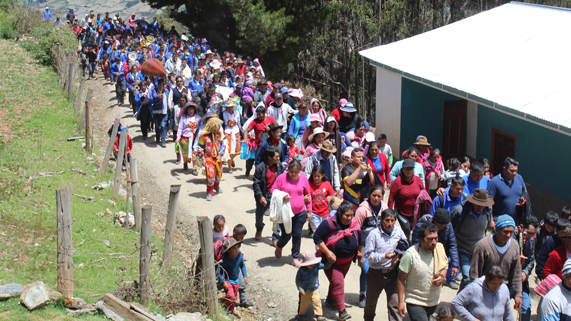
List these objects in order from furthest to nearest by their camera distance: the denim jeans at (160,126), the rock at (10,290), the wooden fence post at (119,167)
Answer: the denim jeans at (160,126) < the wooden fence post at (119,167) < the rock at (10,290)

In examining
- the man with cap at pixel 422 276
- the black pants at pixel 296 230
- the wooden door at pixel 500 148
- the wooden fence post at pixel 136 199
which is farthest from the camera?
the wooden door at pixel 500 148

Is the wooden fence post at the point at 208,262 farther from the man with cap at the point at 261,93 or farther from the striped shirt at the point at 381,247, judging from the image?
the man with cap at the point at 261,93

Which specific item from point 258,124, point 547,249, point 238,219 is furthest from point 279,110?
point 547,249

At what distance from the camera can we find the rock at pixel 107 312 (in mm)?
6012

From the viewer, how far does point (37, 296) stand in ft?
19.8

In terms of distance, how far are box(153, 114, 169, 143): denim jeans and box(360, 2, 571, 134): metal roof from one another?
642 centimetres

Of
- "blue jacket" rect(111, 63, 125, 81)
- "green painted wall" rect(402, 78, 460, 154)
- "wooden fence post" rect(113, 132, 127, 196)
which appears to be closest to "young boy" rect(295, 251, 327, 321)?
"wooden fence post" rect(113, 132, 127, 196)

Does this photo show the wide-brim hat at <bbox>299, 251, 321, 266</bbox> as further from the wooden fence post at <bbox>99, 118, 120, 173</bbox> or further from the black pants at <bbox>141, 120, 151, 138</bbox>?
the black pants at <bbox>141, 120, 151, 138</bbox>

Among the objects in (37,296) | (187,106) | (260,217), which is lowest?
(260,217)

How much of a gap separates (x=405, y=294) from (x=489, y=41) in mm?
11434

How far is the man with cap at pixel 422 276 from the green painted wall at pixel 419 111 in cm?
1010

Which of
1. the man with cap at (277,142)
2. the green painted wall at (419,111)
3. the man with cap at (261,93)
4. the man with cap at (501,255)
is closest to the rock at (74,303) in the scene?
the man with cap at (277,142)

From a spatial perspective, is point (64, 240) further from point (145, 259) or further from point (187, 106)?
point (187, 106)

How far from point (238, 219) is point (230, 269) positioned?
3.67 m
